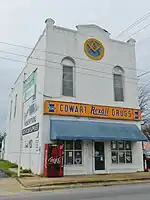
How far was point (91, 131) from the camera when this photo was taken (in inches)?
648

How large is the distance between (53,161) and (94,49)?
360 inches

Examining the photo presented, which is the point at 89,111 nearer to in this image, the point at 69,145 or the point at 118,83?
the point at 69,145

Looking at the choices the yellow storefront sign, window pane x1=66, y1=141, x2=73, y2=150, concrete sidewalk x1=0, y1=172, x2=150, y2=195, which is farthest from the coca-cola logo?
the yellow storefront sign

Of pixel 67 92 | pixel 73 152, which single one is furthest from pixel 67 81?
pixel 73 152

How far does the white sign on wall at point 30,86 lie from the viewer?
63.5 ft

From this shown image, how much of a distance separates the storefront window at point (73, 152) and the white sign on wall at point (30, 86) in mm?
4953

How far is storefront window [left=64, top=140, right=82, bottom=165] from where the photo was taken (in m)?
16.3

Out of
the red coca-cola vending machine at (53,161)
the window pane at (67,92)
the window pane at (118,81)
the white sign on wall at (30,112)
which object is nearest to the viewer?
the red coca-cola vending machine at (53,161)

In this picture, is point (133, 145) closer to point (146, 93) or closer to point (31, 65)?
point (31, 65)

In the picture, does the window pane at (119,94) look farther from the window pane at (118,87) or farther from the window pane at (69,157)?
the window pane at (69,157)

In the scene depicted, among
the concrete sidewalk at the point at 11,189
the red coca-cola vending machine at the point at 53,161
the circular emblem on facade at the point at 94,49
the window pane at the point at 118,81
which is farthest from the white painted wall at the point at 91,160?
the circular emblem on facade at the point at 94,49

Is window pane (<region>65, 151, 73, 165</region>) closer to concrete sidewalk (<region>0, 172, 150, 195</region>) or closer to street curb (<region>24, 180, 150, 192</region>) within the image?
concrete sidewalk (<region>0, 172, 150, 195</region>)

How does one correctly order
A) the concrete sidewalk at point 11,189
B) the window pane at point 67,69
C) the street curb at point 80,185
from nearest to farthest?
the concrete sidewalk at point 11,189 < the street curb at point 80,185 < the window pane at point 67,69

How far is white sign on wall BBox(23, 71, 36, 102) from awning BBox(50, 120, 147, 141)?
425cm
